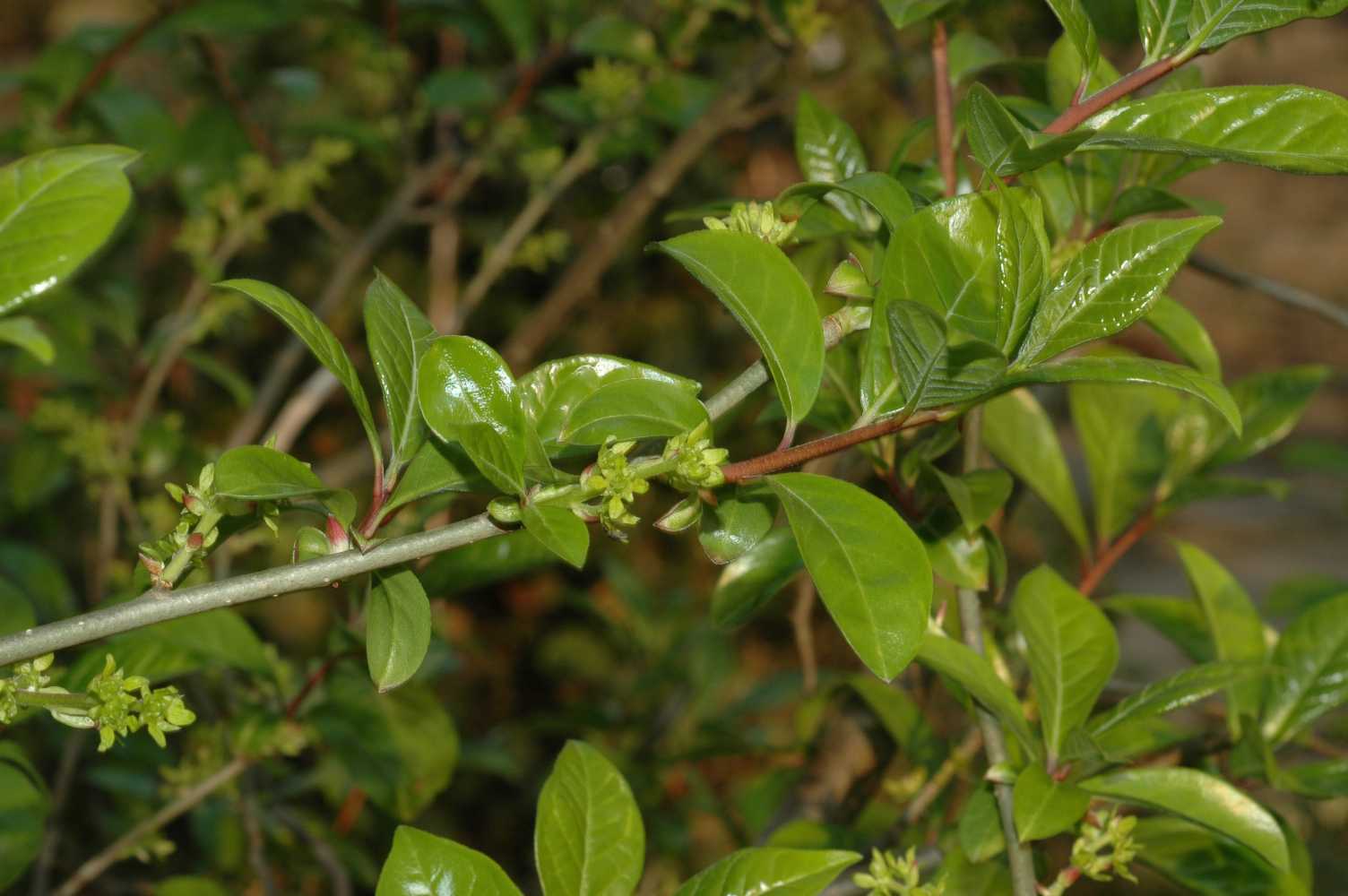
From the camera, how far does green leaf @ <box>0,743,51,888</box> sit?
2.24ft

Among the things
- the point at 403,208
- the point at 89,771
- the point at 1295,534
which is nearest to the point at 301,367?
the point at 403,208

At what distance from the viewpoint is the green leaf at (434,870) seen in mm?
520

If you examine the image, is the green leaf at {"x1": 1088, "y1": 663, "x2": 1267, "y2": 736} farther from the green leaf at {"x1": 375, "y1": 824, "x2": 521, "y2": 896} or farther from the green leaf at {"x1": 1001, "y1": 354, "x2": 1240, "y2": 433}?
the green leaf at {"x1": 375, "y1": 824, "x2": 521, "y2": 896}

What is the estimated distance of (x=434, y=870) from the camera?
1.73 ft

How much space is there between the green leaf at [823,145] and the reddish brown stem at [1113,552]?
0.37 meters

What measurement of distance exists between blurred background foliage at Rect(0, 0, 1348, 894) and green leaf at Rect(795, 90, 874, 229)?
54mm

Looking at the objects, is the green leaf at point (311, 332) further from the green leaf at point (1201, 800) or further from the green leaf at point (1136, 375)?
the green leaf at point (1201, 800)

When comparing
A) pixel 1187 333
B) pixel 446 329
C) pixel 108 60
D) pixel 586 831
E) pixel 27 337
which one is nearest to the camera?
pixel 27 337

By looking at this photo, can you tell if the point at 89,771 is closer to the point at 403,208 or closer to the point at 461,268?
the point at 403,208

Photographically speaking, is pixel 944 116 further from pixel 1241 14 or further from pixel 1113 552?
pixel 1113 552

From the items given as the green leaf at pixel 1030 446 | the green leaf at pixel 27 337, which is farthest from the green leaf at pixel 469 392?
the green leaf at pixel 1030 446

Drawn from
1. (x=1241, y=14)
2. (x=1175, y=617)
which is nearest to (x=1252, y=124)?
(x=1241, y=14)

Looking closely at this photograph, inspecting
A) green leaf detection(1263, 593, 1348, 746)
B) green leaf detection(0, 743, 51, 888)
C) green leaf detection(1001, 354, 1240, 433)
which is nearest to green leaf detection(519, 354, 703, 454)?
green leaf detection(1001, 354, 1240, 433)

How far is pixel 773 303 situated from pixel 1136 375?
14 centimetres
